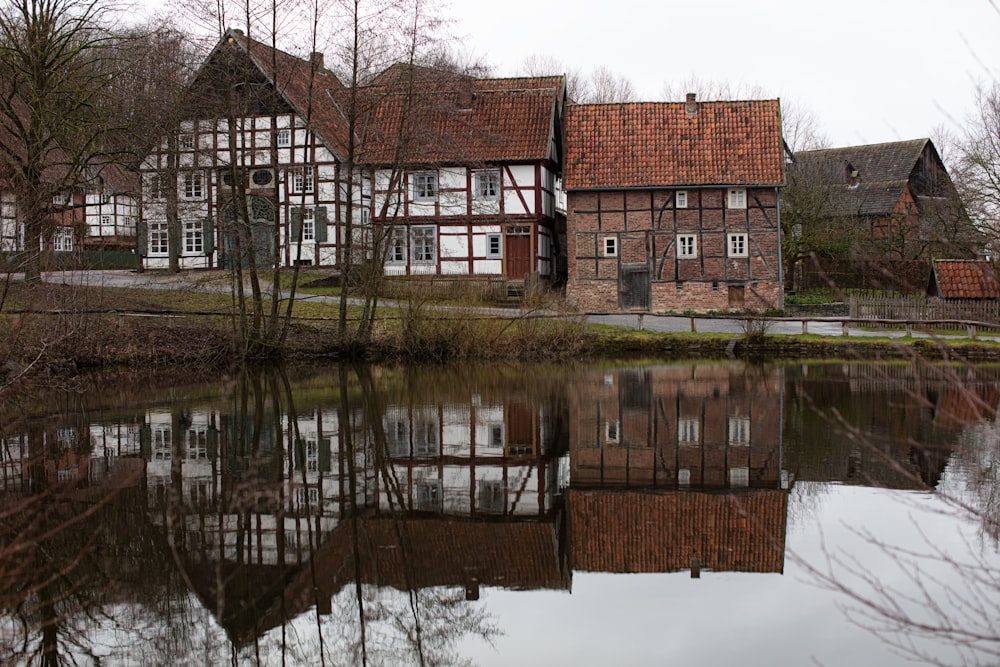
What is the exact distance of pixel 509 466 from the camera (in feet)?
40.3

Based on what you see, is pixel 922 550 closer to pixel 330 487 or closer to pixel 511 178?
pixel 330 487

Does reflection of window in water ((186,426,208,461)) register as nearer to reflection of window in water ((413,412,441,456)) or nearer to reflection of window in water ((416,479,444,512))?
reflection of window in water ((413,412,441,456))

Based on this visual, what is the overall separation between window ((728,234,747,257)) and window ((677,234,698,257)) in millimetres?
1131

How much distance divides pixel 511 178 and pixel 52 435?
22325 millimetres

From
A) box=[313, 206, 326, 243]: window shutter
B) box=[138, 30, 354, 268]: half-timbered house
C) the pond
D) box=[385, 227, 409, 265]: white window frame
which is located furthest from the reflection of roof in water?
box=[313, 206, 326, 243]: window shutter

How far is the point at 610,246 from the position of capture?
1340 inches

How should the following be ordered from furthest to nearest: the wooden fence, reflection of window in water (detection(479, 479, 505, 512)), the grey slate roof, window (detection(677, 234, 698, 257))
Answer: the grey slate roof → window (detection(677, 234, 698, 257)) → the wooden fence → reflection of window in water (detection(479, 479, 505, 512))

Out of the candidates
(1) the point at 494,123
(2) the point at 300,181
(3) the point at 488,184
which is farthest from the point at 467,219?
(2) the point at 300,181

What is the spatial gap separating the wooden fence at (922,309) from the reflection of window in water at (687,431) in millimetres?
15273

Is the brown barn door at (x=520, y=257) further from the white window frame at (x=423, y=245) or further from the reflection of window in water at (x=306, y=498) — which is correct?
the reflection of window in water at (x=306, y=498)

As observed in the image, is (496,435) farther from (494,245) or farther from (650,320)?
(494,245)

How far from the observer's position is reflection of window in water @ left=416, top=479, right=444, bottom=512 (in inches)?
398

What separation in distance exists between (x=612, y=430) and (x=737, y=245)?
20.5 metres

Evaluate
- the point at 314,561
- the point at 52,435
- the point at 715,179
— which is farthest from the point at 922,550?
the point at 715,179
